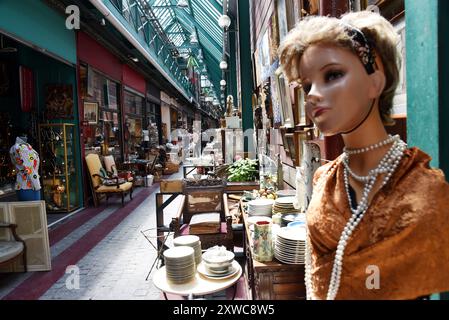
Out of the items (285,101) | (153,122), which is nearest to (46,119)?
(285,101)

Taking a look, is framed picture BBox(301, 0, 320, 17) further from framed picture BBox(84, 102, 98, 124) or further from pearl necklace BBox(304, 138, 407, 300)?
framed picture BBox(84, 102, 98, 124)

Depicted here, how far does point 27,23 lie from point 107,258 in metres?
3.72

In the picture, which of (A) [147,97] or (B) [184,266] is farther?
(A) [147,97]

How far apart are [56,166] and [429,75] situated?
23.5ft

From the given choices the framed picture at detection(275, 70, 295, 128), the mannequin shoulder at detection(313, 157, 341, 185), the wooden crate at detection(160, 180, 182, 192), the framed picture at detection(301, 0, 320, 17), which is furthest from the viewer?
the wooden crate at detection(160, 180, 182, 192)

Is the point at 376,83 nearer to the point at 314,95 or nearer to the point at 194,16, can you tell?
the point at 314,95

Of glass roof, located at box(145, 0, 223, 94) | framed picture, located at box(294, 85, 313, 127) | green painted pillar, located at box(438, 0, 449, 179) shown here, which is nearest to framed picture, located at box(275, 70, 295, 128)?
framed picture, located at box(294, 85, 313, 127)

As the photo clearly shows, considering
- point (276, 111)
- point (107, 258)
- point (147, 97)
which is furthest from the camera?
point (147, 97)

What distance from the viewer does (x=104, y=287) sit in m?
3.30

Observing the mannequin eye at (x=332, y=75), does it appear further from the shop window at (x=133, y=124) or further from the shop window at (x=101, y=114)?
the shop window at (x=133, y=124)

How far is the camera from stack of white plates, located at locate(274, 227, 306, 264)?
161 centimetres

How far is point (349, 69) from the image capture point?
87cm

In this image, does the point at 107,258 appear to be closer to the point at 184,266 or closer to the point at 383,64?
the point at 184,266
